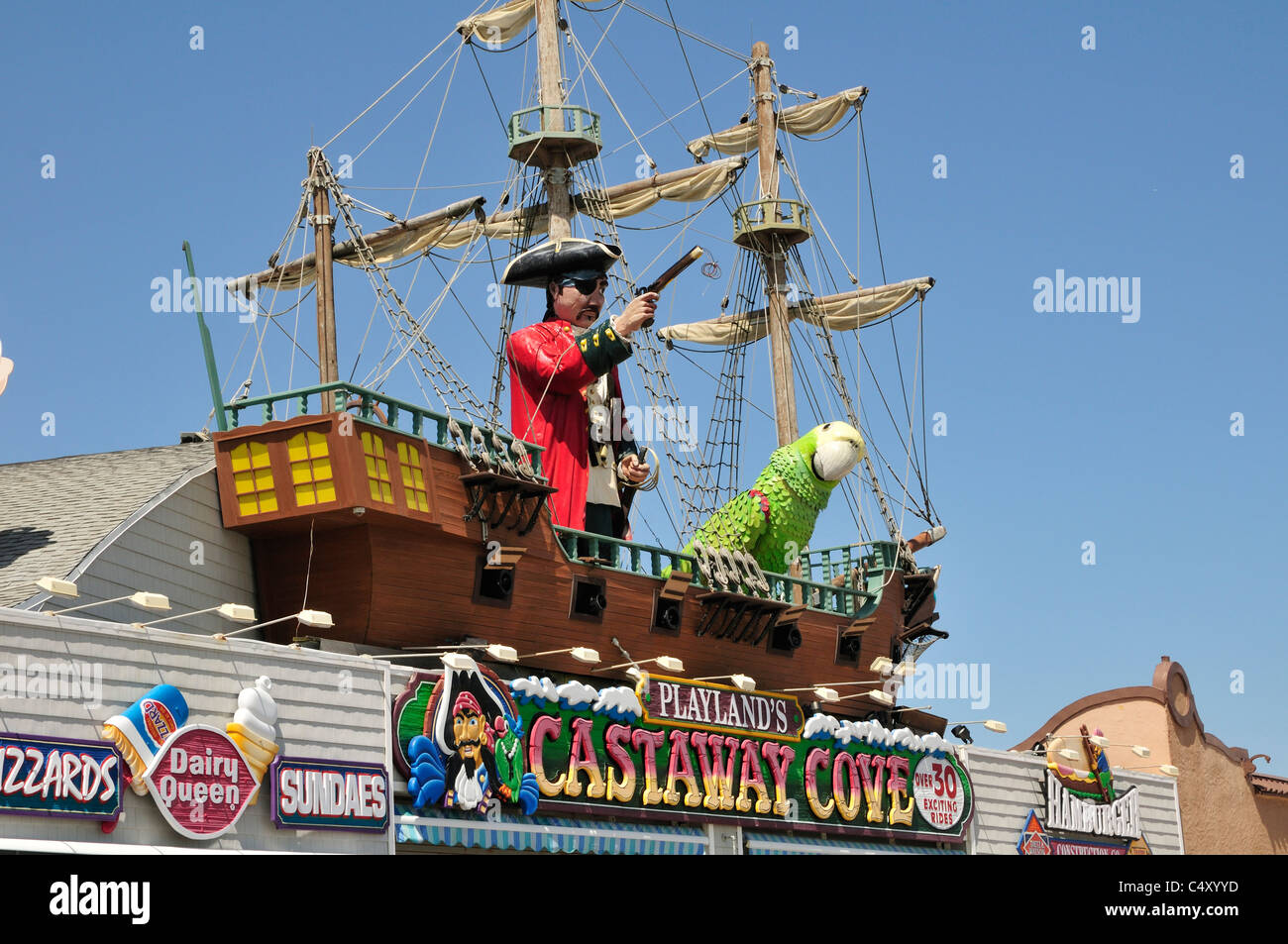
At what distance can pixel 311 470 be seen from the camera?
20.4 meters

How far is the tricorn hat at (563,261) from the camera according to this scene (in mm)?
26094

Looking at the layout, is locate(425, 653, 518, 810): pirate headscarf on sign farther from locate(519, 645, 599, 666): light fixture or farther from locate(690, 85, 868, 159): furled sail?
locate(690, 85, 868, 159): furled sail

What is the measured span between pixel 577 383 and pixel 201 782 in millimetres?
9835

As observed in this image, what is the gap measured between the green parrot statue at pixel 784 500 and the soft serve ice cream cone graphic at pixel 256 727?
37.8 ft

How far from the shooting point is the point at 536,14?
1171 inches

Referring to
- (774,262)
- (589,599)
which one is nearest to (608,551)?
(589,599)

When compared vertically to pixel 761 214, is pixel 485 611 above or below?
below

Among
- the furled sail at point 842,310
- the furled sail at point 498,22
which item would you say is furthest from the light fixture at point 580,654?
the furled sail at point 842,310

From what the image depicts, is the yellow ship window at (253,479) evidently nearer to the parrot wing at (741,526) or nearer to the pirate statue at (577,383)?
the pirate statue at (577,383)

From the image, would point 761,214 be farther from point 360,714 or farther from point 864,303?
point 360,714

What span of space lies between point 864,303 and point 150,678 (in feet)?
83.6
